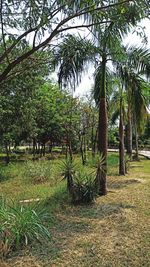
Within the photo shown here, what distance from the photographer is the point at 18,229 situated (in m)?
5.11

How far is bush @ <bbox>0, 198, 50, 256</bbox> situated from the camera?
4895 millimetres

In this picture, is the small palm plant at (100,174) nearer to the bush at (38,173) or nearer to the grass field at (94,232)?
the grass field at (94,232)

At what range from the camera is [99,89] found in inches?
412

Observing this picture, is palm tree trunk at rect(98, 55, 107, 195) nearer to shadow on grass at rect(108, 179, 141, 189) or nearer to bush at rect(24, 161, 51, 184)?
shadow on grass at rect(108, 179, 141, 189)

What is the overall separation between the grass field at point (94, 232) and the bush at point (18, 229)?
0.15 meters

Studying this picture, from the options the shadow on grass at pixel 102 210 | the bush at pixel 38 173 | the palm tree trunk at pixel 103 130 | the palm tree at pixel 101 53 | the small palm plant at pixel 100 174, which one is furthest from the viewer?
the bush at pixel 38 173

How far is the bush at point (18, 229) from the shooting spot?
Result: 4895mm

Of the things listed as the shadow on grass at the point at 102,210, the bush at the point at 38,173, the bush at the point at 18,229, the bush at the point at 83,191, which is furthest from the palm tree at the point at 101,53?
the bush at the point at 38,173

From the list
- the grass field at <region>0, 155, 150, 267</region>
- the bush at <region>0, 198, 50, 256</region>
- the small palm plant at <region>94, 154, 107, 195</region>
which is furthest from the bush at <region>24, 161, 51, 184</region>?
the bush at <region>0, 198, 50, 256</region>

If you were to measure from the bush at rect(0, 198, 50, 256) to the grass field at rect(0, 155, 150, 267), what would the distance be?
15 centimetres

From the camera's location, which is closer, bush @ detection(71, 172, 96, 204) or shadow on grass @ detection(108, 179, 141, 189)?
bush @ detection(71, 172, 96, 204)

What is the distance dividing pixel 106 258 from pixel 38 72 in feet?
27.6

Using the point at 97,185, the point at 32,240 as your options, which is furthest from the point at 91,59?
the point at 32,240

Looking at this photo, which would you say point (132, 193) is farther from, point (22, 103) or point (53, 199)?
point (22, 103)
